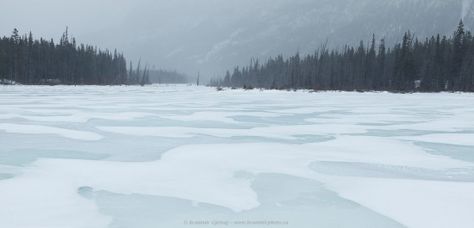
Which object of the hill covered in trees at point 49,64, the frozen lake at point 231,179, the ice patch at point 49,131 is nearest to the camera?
the frozen lake at point 231,179

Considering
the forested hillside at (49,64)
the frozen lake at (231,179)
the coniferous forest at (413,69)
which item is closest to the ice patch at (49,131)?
the frozen lake at (231,179)

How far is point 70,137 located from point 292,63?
11455 cm

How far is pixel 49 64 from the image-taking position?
308ft

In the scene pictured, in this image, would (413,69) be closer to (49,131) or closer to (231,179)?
(49,131)

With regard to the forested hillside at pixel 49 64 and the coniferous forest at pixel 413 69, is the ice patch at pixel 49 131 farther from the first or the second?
the forested hillside at pixel 49 64

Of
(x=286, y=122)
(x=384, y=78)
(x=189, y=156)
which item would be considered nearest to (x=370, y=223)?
(x=189, y=156)

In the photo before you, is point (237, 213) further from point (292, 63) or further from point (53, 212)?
point (292, 63)

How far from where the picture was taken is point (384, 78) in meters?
83.9

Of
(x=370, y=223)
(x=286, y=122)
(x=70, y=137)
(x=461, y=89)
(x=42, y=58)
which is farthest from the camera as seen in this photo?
(x=42, y=58)

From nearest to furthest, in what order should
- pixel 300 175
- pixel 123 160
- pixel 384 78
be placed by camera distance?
pixel 300 175
pixel 123 160
pixel 384 78

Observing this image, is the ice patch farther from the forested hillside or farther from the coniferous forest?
the forested hillside

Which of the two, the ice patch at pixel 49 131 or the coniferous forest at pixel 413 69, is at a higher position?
the coniferous forest at pixel 413 69

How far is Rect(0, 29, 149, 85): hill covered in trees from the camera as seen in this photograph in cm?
8262

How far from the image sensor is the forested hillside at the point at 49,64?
8262cm
